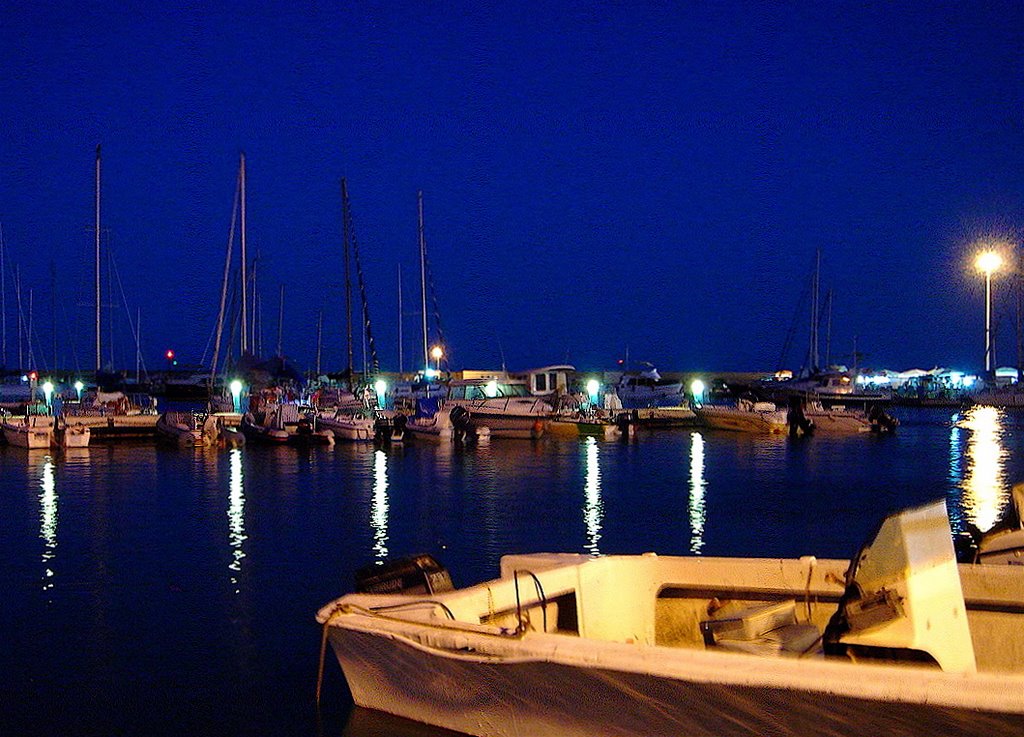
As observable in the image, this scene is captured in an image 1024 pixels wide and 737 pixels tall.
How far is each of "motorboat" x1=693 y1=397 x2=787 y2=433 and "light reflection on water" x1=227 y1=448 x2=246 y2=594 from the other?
25.2 m

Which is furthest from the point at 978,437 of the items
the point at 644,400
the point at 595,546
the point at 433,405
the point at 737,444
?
the point at 595,546

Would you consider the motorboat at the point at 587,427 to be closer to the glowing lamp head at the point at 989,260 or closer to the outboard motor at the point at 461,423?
the outboard motor at the point at 461,423

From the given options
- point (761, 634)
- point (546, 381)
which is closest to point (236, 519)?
point (761, 634)

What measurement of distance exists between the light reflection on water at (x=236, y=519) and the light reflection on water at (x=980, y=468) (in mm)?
10553

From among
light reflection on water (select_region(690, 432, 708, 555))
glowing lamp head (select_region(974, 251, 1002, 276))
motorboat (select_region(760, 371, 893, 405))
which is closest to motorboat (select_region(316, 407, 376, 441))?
light reflection on water (select_region(690, 432, 708, 555))

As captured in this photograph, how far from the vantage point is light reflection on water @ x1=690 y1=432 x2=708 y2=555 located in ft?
62.0

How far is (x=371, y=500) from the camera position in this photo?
80.3 ft

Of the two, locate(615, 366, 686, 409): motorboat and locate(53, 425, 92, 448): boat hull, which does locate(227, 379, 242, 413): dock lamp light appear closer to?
locate(53, 425, 92, 448): boat hull

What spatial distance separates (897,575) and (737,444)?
3754cm

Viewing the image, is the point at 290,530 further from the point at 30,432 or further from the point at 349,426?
the point at 30,432

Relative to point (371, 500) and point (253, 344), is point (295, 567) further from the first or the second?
point (253, 344)

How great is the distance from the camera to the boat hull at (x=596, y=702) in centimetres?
573

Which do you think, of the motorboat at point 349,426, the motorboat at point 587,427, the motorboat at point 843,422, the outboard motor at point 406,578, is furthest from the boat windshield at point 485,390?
the outboard motor at point 406,578

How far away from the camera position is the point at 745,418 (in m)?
50.8
